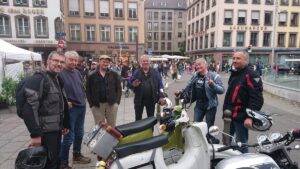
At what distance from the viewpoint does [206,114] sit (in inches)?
175

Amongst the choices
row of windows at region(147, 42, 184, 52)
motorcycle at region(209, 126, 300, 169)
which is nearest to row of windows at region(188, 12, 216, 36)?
row of windows at region(147, 42, 184, 52)

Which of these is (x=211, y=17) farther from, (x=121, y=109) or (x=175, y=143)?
(x=175, y=143)

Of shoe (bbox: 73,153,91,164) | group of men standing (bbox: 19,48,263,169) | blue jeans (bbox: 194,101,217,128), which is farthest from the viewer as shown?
blue jeans (bbox: 194,101,217,128)

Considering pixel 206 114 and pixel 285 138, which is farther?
pixel 206 114

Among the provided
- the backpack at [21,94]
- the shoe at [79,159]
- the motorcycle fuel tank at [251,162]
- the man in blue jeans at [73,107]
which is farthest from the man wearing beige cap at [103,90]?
the motorcycle fuel tank at [251,162]

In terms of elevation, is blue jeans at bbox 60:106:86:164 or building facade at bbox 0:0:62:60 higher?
building facade at bbox 0:0:62:60

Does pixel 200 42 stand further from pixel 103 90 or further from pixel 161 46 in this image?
pixel 103 90

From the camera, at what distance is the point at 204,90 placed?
4.29 metres

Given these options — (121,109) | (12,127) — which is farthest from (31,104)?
(121,109)

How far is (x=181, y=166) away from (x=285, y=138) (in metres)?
1.08

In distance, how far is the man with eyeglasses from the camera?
274cm

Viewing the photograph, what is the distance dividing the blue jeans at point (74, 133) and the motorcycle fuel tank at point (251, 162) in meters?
2.33

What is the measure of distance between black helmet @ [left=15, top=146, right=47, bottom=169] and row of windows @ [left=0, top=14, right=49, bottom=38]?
26.7 meters

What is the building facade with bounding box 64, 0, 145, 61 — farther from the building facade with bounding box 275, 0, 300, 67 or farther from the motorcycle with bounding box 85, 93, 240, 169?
the motorcycle with bounding box 85, 93, 240, 169
